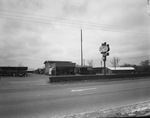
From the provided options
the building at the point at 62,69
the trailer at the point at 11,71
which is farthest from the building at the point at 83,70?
the trailer at the point at 11,71

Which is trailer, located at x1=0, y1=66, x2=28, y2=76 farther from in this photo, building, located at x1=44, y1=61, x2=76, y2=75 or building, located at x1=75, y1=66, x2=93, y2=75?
building, located at x1=75, y1=66, x2=93, y2=75

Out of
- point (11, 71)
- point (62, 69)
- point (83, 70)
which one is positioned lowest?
point (11, 71)

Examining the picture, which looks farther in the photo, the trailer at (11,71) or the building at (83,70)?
the building at (83,70)

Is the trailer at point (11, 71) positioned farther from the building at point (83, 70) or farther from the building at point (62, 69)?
the building at point (83, 70)

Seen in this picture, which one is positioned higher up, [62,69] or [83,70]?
[62,69]

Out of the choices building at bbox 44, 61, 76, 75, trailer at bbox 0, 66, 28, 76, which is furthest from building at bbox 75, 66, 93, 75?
trailer at bbox 0, 66, 28, 76

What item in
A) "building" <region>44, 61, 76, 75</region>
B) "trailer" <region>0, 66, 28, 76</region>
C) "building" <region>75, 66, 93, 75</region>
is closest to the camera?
"trailer" <region>0, 66, 28, 76</region>

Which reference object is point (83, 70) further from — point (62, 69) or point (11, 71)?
point (11, 71)

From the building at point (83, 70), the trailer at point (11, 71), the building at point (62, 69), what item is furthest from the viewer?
the building at point (83, 70)

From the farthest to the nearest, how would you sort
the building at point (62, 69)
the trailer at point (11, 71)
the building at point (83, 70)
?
the building at point (83, 70), the building at point (62, 69), the trailer at point (11, 71)

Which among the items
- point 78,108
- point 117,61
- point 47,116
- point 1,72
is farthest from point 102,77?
point 117,61

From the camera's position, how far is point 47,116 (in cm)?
→ 539

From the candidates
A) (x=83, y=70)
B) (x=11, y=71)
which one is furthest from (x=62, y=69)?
(x=11, y=71)

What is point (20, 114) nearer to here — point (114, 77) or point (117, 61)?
point (114, 77)
